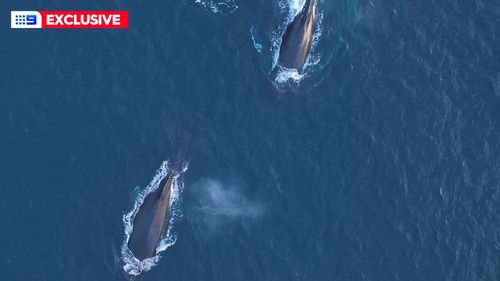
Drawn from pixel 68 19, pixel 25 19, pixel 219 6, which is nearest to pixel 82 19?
pixel 68 19

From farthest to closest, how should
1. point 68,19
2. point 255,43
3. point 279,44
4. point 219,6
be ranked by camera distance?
point 219,6
point 279,44
point 255,43
point 68,19

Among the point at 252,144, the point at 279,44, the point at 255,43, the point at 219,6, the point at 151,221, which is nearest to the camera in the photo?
the point at 151,221

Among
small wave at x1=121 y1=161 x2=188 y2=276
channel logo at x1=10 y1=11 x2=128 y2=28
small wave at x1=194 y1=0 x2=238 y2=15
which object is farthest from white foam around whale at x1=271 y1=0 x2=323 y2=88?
channel logo at x1=10 y1=11 x2=128 y2=28

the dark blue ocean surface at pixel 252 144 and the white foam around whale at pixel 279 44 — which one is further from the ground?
the white foam around whale at pixel 279 44

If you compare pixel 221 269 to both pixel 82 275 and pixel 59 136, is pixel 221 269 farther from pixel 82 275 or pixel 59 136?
pixel 59 136

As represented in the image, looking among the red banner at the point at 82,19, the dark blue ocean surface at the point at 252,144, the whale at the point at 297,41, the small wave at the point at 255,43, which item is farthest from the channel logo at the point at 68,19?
the whale at the point at 297,41

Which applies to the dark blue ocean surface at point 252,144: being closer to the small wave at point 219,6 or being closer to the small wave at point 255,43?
the small wave at point 255,43

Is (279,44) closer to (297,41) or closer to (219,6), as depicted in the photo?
(297,41)

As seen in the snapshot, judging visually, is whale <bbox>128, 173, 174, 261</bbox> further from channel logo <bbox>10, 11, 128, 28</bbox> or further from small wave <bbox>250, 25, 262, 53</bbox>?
channel logo <bbox>10, 11, 128, 28</bbox>
